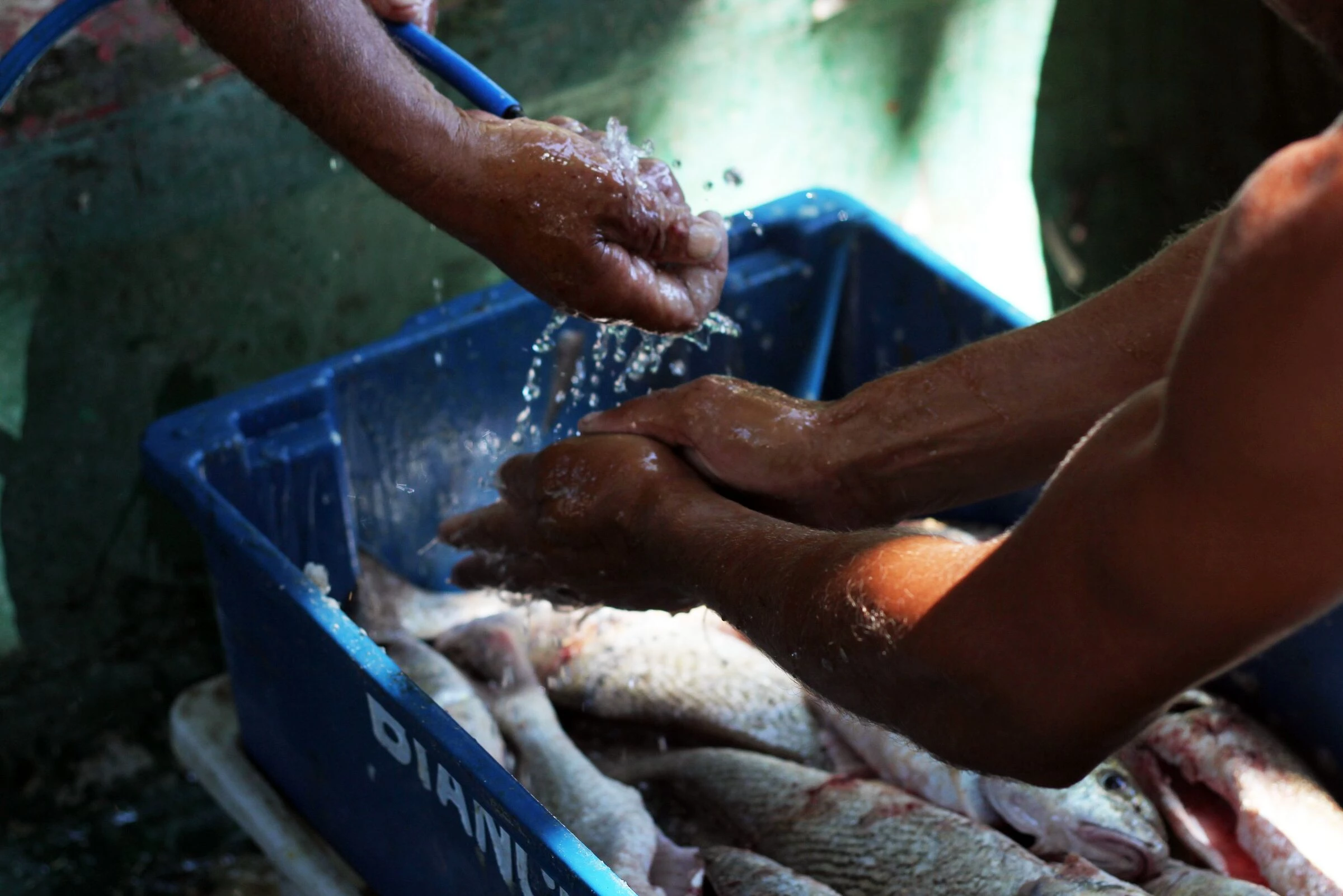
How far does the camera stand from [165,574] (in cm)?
269

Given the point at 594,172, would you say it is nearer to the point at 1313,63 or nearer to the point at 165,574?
the point at 165,574

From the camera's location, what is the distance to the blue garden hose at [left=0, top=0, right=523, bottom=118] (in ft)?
5.56

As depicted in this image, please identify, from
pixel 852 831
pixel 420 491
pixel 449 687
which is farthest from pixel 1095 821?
pixel 420 491

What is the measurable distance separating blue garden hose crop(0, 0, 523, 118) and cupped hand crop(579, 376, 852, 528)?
41cm

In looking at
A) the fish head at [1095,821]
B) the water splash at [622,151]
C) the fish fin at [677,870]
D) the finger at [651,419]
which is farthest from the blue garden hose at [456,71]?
the fish head at [1095,821]

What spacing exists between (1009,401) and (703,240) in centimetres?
41

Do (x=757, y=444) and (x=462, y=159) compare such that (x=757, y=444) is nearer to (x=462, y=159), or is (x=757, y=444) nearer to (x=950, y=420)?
(x=950, y=420)

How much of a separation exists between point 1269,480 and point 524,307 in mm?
1668

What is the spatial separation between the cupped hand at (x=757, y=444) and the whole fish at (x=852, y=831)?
459 mm

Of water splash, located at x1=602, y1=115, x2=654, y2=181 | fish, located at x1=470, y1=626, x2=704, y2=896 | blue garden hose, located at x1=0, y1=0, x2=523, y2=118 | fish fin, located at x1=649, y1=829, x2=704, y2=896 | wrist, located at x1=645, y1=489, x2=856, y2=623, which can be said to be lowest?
fish fin, located at x1=649, y1=829, x2=704, y2=896

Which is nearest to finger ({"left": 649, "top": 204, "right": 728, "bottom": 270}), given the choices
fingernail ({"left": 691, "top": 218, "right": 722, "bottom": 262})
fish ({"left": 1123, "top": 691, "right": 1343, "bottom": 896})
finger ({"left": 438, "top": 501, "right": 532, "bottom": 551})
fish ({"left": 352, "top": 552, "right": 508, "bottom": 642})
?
fingernail ({"left": 691, "top": 218, "right": 722, "bottom": 262})

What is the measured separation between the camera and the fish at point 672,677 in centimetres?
217

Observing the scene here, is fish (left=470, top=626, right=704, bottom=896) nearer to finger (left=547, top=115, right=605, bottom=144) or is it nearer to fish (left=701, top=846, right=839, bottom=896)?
fish (left=701, top=846, right=839, bottom=896)

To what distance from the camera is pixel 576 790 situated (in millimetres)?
1972
